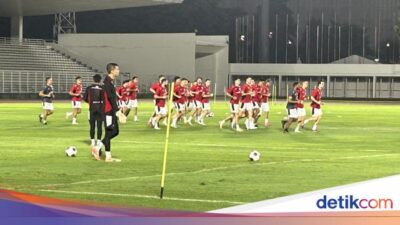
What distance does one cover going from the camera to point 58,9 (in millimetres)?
81625

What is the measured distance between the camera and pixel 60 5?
259 ft

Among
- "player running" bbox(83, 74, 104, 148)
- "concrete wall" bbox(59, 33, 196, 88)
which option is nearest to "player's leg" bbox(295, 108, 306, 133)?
"player running" bbox(83, 74, 104, 148)

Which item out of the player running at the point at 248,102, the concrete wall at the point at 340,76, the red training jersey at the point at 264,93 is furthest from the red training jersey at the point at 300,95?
the concrete wall at the point at 340,76

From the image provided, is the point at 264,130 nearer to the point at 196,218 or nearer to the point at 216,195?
the point at 216,195

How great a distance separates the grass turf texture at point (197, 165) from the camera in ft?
38.6

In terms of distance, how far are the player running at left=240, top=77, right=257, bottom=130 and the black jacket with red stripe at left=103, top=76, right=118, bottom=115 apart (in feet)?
43.8

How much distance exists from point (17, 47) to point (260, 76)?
1201 inches

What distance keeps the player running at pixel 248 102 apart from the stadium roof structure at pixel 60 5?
49410 mm

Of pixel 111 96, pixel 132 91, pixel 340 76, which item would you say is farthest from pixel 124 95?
pixel 340 76

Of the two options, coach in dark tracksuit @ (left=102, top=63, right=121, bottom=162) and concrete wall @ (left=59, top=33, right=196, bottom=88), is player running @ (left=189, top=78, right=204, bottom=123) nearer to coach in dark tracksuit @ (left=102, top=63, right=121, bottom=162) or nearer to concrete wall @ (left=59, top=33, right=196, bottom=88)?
coach in dark tracksuit @ (left=102, top=63, right=121, bottom=162)

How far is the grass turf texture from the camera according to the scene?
1176 centimetres

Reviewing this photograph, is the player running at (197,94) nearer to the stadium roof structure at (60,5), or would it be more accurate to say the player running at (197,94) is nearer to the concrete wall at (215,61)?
the stadium roof structure at (60,5)

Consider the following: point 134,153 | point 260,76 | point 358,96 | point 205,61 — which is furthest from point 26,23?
point 134,153

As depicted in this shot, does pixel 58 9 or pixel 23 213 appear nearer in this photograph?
pixel 23 213
